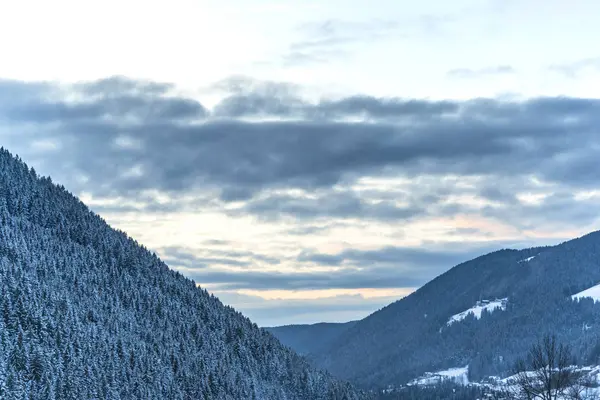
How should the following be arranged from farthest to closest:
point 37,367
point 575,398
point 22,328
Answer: point 22,328 → point 37,367 → point 575,398

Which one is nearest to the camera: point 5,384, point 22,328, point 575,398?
point 575,398

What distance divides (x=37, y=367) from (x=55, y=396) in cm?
1039

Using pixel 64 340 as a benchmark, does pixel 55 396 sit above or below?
below

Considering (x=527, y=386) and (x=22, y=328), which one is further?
(x=22, y=328)

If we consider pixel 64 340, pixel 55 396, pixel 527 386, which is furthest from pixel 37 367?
pixel 527 386

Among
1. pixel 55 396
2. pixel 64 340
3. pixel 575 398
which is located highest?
pixel 64 340

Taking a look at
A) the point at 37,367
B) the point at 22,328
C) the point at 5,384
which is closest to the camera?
the point at 5,384

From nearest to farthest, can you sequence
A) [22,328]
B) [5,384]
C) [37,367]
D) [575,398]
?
[575,398] → [5,384] → [37,367] → [22,328]

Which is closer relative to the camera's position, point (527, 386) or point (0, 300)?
point (527, 386)

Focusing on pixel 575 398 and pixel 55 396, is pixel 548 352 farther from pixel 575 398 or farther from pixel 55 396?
pixel 55 396

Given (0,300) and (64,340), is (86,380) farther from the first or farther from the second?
(0,300)

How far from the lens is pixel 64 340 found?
7682 inches

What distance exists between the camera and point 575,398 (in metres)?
73.1

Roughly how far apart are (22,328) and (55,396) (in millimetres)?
31053
